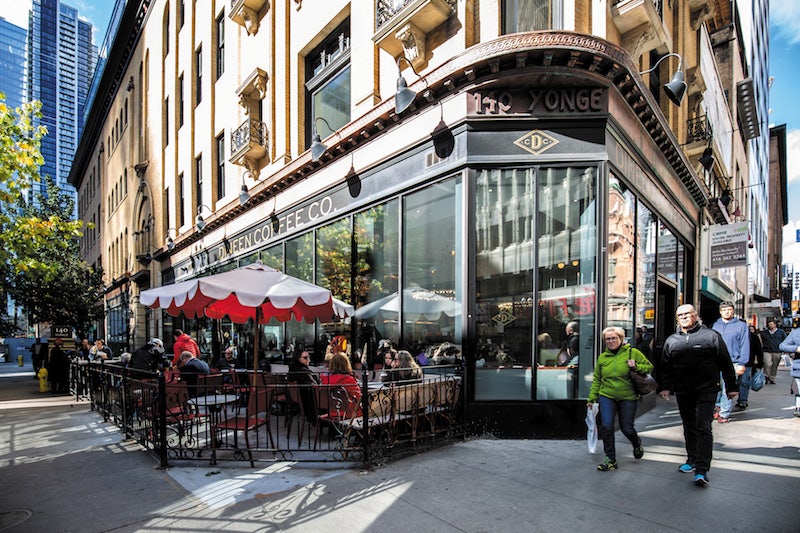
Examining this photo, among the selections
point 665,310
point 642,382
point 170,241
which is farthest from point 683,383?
point 170,241

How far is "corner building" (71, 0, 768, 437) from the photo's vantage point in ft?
23.5

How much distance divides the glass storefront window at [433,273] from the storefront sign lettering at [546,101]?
4.52 feet

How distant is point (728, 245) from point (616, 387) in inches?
507

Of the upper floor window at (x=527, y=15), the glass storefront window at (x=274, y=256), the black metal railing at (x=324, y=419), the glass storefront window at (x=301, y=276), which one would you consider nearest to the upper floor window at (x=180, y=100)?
the glass storefront window at (x=274, y=256)

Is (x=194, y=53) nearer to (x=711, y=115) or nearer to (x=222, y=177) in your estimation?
(x=222, y=177)

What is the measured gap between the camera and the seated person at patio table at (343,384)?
19.2 ft


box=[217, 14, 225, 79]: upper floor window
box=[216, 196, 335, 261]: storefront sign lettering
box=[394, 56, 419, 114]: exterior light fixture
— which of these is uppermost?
box=[217, 14, 225, 79]: upper floor window

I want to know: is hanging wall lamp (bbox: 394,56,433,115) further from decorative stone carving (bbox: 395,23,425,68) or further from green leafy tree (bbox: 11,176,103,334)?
green leafy tree (bbox: 11,176,103,334)

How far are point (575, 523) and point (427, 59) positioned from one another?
768 centimetres

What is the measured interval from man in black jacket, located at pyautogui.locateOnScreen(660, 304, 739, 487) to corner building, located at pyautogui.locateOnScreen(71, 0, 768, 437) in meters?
1.98

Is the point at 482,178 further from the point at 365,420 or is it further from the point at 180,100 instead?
the point at 180,100

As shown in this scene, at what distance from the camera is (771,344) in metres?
12.8

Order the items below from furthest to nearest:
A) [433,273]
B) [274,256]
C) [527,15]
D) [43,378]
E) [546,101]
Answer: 1. [43,378]
2. [274,256]
3. [433,273]
4. [527,15]
5. [546,101]

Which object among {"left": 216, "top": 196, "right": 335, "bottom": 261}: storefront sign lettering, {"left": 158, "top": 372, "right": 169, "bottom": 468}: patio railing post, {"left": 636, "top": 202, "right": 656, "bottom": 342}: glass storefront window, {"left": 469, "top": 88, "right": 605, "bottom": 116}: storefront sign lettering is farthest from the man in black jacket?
{"left": 216, "top": 196, "right": 335, "bottom": 261}: storefront sign lettering
